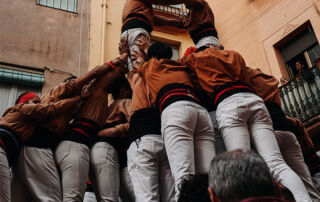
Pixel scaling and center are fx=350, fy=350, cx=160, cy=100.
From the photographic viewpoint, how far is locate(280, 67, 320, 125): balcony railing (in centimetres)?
885

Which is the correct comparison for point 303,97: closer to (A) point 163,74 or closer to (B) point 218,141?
(B) point 218,141

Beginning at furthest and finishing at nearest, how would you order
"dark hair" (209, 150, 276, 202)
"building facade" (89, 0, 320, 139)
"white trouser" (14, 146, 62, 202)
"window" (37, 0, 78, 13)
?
"window" (37, 0, 78, 13) < "building facade" (89, 0, 320, 139) < "white trouser" (14, 146, 62, 202) < "dark hair" (209, 150, 276, 202)

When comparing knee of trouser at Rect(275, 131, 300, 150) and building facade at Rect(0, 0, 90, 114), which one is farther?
building facade at Rect(0, 0, 90, 114)

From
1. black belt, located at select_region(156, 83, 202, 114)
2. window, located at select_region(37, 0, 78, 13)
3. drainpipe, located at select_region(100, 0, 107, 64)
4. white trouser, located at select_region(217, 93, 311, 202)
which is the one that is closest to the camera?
white trouser, located at select_region(217, 93, 311, 202)

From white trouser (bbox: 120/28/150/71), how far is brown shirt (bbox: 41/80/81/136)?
2.82 ft

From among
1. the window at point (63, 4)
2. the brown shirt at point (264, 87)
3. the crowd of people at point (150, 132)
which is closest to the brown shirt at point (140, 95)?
the crowd of people at point (150, 132)

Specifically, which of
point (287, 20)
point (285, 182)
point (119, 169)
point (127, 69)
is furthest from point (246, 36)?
point (285, 182)

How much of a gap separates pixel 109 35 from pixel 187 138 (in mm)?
8430

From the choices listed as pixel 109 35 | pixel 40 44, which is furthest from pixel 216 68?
pixel 109 35

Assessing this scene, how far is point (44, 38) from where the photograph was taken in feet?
31.6

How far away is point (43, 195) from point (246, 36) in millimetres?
9003

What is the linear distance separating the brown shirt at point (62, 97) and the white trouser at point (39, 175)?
1.13 feet

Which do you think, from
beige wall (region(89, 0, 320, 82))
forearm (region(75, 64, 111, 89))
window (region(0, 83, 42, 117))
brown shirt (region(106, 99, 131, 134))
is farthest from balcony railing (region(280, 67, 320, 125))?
window (region(0, 83, 42, 117))

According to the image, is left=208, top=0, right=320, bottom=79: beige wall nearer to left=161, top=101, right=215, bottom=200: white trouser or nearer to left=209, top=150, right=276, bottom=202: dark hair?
left=161, top=101, right=215, bottom=200: white trouser
